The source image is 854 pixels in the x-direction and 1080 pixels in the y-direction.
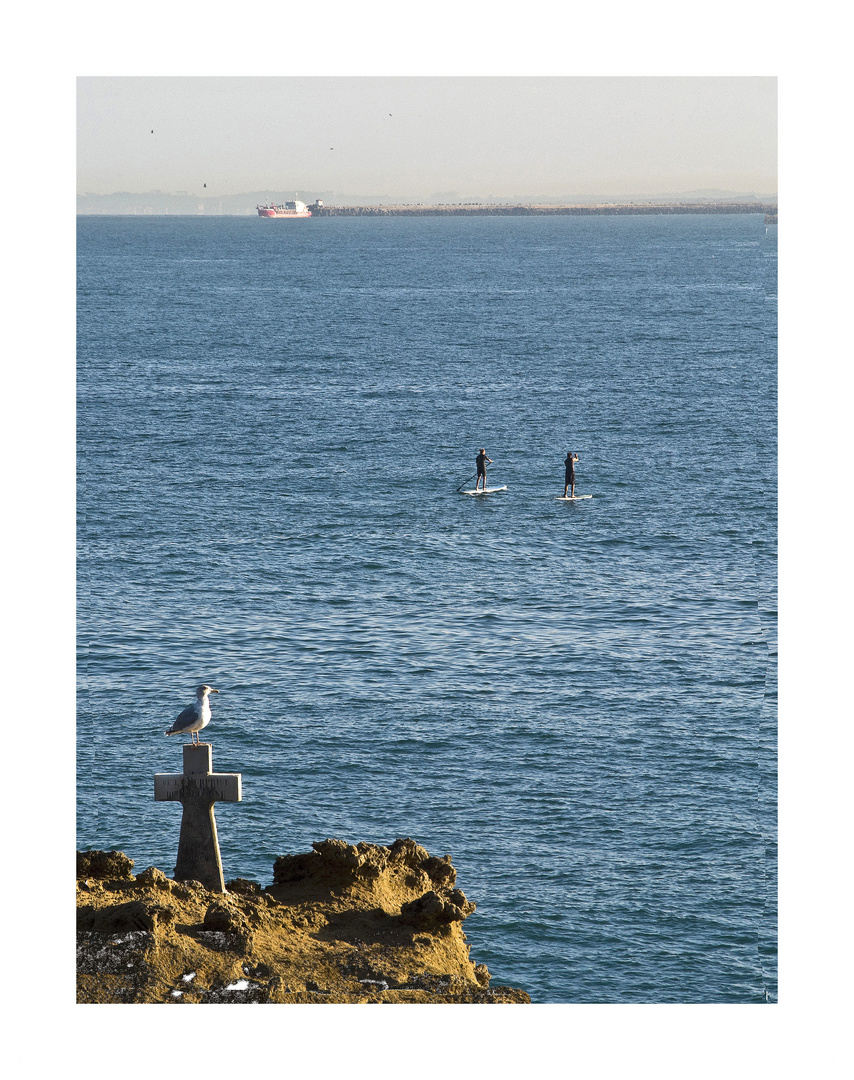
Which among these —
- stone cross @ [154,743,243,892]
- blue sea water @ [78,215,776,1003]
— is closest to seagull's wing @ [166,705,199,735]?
stone cross @ [154,743,243,892]

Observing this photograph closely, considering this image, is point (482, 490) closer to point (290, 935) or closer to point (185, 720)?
point (185, 720)

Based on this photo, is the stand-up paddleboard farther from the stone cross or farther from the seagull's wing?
the stone cross

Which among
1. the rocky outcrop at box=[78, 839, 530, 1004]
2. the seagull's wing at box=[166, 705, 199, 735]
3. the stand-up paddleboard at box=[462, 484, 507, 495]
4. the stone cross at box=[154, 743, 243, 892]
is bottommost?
the rocky outcrop at box=[78, 839, 530, 1004]

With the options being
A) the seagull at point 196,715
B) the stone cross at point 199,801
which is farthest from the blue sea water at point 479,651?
the seagull at point 196,715

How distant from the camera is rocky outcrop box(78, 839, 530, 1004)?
60.9 ft

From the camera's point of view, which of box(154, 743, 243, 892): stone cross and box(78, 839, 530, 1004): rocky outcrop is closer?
box(78, 839, 530, 1004): rocky outcrop

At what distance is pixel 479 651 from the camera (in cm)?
5125

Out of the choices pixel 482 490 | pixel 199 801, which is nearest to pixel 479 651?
pixel 482 490

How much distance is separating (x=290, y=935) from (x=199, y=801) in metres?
2.84

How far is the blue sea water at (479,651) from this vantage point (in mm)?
35062

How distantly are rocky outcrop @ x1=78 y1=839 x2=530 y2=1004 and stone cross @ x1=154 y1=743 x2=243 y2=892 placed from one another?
16.4 inches

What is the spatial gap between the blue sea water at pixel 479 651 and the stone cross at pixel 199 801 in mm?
11590

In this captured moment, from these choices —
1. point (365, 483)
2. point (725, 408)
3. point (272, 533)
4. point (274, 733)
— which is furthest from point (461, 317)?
point (274, 733)
